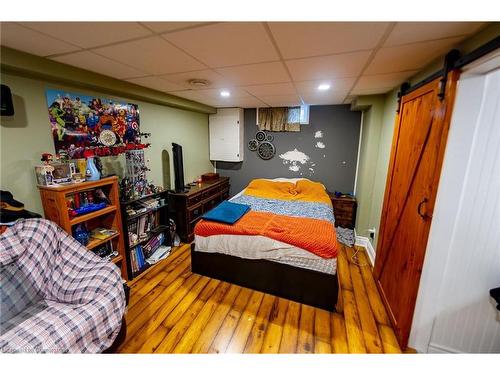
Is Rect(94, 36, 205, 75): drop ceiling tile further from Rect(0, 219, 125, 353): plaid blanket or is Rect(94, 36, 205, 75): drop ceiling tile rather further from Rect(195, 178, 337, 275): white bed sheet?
Rect(195, 178, 337, 275): white bed sheet

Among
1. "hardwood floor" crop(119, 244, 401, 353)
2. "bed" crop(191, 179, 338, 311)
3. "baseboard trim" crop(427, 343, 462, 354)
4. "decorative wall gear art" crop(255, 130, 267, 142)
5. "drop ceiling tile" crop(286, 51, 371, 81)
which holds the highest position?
"drop ceiling tile" crop(286, 51, 371, 81)

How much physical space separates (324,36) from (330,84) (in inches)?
48.6

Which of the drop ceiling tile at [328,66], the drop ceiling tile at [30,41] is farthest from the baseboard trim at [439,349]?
the drop ceiling tile at [30,41]

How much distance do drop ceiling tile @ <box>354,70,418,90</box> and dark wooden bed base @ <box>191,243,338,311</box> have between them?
6.28 feet

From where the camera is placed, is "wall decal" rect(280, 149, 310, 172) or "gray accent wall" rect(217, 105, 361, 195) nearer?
"gray accent wall" rect(217, 105, 361, 195)

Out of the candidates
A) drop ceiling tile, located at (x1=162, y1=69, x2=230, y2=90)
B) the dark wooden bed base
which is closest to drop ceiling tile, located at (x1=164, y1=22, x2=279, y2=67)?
drop ceiling tile, located at (x1=162, y1=69, x2=230, y2=90)

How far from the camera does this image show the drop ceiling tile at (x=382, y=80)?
1.90 metres

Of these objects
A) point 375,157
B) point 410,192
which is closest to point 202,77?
point 410,192

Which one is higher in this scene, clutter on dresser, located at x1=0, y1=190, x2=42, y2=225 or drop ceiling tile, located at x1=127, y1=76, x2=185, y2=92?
drop ceiling tile, located at x1=127, y1=76, x2=185, y2=92

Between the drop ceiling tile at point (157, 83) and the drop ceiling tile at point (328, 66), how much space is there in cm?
132

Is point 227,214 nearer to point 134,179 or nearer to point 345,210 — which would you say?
point 134,179

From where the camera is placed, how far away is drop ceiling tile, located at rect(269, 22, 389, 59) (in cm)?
104

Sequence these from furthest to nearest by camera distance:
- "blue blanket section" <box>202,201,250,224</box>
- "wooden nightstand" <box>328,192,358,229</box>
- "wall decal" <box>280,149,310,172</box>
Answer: "wall decal" <box>280,149,310,172</box> < "wooden nightstand" <box>328,192,358,229</box> < "blue blanket section" <box>202,201,250,224</box>
